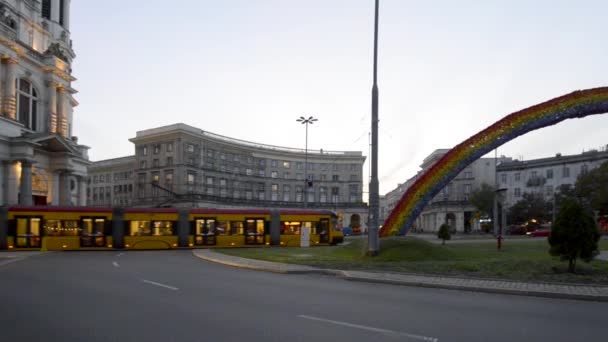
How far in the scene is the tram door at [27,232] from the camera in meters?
32.4

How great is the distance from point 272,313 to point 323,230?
3073cm

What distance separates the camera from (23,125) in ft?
165

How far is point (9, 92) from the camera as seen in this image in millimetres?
48094

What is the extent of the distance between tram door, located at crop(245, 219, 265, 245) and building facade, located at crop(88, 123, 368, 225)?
1802 inches

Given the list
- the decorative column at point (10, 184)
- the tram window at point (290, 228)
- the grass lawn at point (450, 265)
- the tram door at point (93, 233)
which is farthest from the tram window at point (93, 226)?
the decorative column at point (10, 184)

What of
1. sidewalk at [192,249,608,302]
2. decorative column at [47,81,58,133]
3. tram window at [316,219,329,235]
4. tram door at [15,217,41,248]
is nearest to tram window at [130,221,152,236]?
tram door at [15,217,41,248]

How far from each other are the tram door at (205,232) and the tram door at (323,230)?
8.86 m

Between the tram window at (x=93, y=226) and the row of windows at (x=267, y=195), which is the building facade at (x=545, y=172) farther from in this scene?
the tram window at (x=93, y=226)

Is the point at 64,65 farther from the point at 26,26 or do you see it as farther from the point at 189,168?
the point at 189,168

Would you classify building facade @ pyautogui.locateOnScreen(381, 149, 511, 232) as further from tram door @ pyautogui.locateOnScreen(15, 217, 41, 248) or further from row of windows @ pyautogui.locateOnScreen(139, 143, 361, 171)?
tram door @ pyautogui.locateOnScreen(15, 217, 41, 248)

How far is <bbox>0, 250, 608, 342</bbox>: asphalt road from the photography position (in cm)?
818

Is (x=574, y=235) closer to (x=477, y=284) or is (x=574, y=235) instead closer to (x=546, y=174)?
(x=477, y=284)

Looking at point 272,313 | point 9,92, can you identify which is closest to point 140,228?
point 9,92

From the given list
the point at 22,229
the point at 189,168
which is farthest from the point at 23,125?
the point at 189,168
